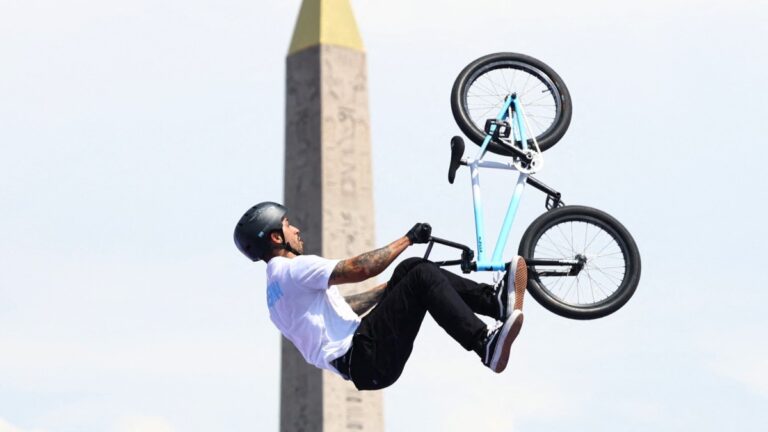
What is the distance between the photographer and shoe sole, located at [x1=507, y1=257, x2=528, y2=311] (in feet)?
61.6

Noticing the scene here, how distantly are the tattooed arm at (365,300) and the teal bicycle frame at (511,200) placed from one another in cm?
82

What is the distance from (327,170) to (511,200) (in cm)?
1574

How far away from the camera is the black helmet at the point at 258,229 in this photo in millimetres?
18812

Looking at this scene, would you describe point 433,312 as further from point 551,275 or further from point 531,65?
point 531,65

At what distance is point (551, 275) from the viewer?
66.0 feet

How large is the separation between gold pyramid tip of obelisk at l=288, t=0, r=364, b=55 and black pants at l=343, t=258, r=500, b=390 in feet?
57.6

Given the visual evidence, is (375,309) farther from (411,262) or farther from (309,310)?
(309,310)

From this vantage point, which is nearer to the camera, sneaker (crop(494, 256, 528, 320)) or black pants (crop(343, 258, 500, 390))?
black pants (crop(343, 258, 500, 390))

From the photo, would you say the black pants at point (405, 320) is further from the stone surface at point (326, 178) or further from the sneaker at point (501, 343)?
the stone surface at point (326, 178)

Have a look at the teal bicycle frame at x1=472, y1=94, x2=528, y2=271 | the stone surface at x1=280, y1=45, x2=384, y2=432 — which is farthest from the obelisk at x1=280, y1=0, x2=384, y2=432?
the teal bicycle frame at x1=472, y1=94, x2=528, y2=271

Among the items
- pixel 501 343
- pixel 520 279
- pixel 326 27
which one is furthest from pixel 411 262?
pixel 326 27

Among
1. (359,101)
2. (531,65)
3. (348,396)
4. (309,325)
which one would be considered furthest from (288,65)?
(309,325)

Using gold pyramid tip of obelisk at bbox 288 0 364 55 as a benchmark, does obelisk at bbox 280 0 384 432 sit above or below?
below

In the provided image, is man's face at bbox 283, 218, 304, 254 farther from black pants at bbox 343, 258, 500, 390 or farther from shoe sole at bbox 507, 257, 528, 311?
shoe sole at bbox 507, 257, 528, 311
